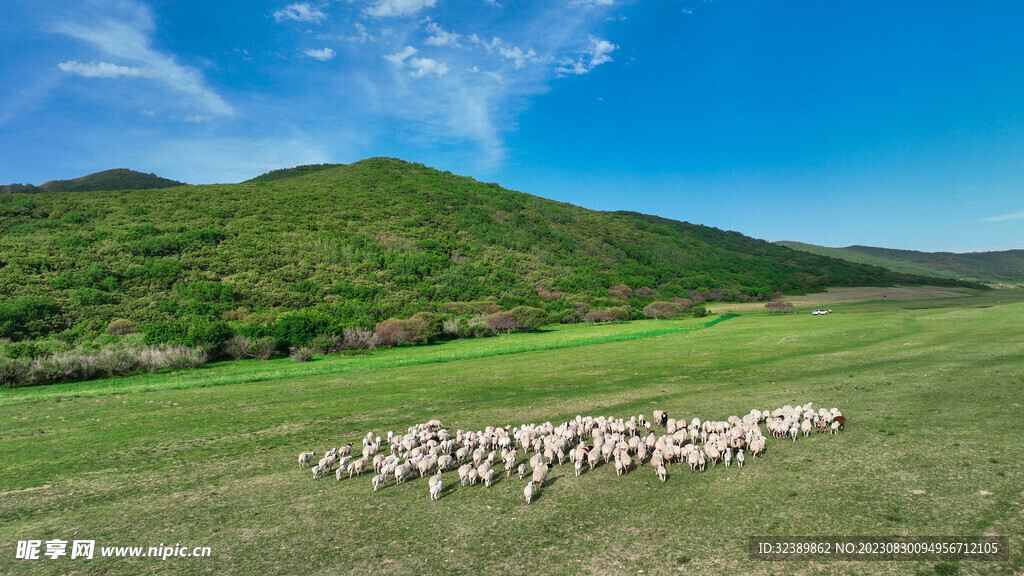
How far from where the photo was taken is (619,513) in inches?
307

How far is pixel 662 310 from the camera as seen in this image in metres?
72.9

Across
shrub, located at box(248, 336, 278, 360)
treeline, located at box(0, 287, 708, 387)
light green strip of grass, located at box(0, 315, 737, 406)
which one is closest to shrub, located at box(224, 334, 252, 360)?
treeline, located at box(0, 287, 708, 387)

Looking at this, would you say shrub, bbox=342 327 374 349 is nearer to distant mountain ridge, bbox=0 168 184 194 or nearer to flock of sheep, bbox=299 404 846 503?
flock of sheep, bbox=299 404 846 503

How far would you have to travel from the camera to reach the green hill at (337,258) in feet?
185

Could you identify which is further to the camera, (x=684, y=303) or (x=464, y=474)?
(x=684, y=303)

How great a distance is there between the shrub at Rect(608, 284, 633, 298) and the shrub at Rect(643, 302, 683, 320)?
1540cm

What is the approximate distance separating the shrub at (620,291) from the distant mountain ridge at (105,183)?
119 metres

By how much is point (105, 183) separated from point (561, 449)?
162655 millimetres

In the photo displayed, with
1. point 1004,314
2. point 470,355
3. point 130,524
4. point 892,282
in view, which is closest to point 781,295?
point 892,282

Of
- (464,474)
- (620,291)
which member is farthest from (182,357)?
(620,291)

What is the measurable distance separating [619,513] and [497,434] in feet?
15.5

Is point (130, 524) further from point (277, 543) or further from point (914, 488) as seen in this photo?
point (914, 488)

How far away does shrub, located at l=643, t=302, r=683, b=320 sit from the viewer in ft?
238

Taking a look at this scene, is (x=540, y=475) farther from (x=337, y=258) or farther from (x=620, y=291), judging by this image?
(x=620, y=291)
